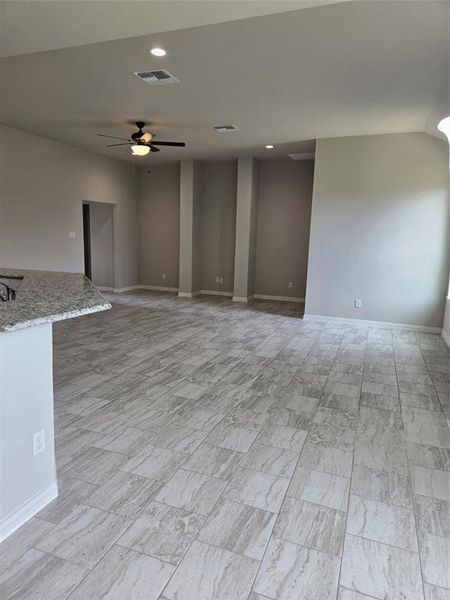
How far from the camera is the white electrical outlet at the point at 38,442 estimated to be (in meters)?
1.79

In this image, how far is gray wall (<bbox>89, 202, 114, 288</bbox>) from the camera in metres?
8.70

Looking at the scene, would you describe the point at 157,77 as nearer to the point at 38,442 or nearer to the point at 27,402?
the point at 27,402

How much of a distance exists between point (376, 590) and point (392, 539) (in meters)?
0.32

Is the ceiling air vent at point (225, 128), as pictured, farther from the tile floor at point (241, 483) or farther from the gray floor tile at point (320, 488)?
the gray floor tile at point (320, 488)

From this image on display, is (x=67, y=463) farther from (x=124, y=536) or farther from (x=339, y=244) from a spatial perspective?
(x=339, y=244)

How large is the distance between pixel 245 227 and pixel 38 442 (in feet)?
21.9

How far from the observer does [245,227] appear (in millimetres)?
7992

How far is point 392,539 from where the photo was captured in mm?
1768

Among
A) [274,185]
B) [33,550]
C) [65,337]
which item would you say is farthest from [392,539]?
[274,185]

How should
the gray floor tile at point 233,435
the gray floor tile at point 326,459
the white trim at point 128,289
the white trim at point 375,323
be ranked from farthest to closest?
the white trim at point 128,289, the white trim at point 375,323, the gray floor tile at point 233,435, the gray floor tile at point 326,459

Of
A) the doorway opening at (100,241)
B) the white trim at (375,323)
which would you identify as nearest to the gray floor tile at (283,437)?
the white trim at (375,323)

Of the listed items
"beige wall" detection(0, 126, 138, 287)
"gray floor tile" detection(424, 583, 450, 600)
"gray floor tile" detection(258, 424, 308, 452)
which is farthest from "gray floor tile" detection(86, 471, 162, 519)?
"beige wall" detection(0, 126, 138, 287)

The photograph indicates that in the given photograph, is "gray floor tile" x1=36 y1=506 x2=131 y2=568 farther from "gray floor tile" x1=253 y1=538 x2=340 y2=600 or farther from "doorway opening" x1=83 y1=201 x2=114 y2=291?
"doorway opening" x1=83 y1=201 x2=114 y2=291

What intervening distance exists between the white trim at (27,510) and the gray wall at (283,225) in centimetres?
698
